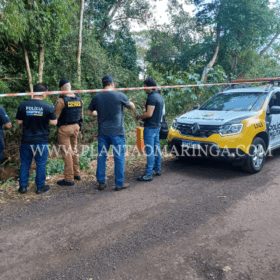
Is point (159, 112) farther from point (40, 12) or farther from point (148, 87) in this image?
point (40, 12)

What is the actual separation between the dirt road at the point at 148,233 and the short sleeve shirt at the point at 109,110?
116cm

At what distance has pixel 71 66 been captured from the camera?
11.5 m

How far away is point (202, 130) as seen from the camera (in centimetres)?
557

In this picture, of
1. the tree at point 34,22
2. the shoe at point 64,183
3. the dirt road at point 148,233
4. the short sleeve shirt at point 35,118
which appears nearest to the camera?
the dirt road at point 148,233

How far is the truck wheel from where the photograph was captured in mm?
5469

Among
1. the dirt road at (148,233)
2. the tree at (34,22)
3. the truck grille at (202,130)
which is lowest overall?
the dirt road at (148,233)

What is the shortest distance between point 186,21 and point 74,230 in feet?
68.1

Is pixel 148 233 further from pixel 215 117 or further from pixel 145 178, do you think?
pixel 215 117

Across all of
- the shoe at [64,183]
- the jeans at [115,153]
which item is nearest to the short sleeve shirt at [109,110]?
the jeans at [115,153]

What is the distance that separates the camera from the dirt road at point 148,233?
2.70 m

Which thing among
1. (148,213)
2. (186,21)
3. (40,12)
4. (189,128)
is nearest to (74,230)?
(148,213)

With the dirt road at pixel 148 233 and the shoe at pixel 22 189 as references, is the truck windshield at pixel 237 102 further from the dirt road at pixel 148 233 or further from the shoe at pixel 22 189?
the shoe at pixel 22 189

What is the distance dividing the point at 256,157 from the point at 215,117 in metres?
1.20

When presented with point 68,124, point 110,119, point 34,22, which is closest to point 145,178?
point 110,119
